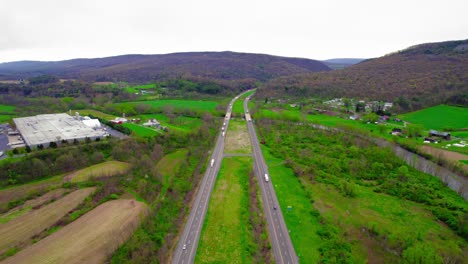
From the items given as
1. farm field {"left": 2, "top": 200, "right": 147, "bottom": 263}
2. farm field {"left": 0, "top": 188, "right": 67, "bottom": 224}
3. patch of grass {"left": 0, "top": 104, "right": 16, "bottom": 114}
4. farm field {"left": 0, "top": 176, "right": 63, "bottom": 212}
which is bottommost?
farm field {"left": 2, "top": 200, "right": 147, "bottom": 263}

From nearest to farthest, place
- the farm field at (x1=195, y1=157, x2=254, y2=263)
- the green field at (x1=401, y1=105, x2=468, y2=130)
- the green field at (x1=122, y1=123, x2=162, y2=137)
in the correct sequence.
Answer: the farm field at (x1=195, y1=157, x2=254, y2=263), the green field at (x1=122, y1=123, x2=162, y2=137), the green field at (x1=401, y1=105, x2=468, y2=130)

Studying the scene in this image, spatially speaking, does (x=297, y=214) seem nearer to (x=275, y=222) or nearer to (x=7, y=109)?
(x=275, y=222)

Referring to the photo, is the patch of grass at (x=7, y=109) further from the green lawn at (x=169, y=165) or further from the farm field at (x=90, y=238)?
the farm field at (x=90, y=238)

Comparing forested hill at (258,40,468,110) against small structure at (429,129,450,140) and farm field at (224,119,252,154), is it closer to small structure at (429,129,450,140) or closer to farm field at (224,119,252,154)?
small structure at (429,129,450,140)

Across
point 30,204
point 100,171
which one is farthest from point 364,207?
point 30,204

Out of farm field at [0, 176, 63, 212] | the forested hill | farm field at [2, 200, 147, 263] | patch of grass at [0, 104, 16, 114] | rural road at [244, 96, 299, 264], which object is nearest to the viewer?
farm field at [2, 200, 147, 263]

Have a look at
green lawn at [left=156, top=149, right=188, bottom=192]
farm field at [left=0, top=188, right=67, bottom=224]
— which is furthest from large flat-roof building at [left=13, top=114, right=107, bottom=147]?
farm field at [left=0, top=188, right=67, bottom=224]

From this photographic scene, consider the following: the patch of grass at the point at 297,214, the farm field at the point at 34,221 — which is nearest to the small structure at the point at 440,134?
the patch of grass at the point at 297,214
